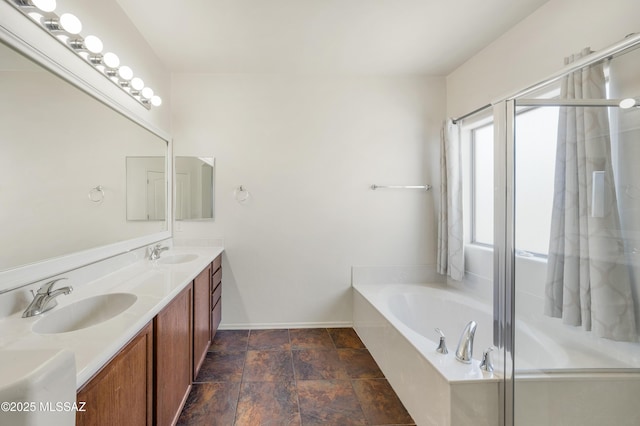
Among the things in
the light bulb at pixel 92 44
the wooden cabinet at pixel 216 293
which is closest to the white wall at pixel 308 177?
the wooden cabinet at pixel 216 293

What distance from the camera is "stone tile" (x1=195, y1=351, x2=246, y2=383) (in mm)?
1968

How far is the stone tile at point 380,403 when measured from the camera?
63.9 inches

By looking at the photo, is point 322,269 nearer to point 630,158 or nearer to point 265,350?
point 265,350

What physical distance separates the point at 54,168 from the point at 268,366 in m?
1.84

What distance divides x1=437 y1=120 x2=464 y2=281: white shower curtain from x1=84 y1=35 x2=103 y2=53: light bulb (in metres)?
2.65

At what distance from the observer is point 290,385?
191cm

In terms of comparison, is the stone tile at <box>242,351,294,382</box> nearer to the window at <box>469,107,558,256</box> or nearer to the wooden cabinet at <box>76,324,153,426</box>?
the wooden cabinet at <box>76,324,153,426</box>

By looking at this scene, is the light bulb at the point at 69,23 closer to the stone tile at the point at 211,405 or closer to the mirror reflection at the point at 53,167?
the mirror reflection at the point at 53,167

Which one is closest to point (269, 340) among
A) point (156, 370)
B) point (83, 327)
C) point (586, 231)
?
point (156, 370)

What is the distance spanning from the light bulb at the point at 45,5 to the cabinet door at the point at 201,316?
1.51 m

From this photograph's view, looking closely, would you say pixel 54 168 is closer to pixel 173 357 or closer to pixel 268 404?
pixel 173 357

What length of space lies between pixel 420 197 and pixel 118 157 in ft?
8.54

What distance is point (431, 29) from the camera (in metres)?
2.07

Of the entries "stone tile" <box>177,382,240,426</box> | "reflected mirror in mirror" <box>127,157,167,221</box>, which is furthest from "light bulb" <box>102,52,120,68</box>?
"stone tile" <box>177,382,240,426</box>
